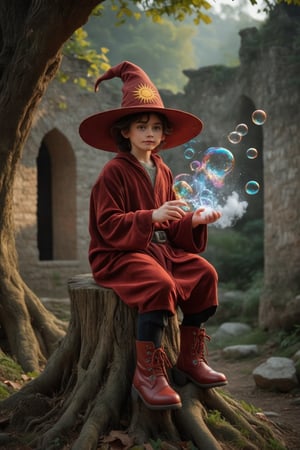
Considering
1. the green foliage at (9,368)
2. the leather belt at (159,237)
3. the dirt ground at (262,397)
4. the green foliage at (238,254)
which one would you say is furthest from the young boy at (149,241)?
the green foliage at (238,254)

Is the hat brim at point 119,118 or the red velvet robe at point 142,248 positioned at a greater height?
the hat brim at point 119,118

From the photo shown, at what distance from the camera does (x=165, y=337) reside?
12.4ft

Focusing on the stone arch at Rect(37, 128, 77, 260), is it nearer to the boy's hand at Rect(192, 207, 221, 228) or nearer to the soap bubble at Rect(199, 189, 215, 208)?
the soap bubble at Rect(199, 189, 215, 208)

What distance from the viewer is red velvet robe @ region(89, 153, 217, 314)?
3.40 metres

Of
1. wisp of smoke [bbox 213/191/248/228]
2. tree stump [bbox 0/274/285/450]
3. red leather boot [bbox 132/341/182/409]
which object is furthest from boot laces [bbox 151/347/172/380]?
wisp of smoke [bbox 213/191/248/228]

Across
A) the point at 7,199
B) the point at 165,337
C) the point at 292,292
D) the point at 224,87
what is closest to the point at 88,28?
the point at 224,87

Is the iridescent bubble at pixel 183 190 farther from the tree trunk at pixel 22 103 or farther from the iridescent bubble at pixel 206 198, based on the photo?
the tree trunk at pixel 22 103

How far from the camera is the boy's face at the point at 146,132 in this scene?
12.4ft

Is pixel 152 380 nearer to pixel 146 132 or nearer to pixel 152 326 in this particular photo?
pixel 152 326

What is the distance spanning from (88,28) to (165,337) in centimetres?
2768

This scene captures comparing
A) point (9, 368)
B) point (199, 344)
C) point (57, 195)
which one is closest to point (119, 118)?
point (199, 344)

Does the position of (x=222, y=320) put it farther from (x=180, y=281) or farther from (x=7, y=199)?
(x=180, y=281)

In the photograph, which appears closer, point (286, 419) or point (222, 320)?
point (286, 419)

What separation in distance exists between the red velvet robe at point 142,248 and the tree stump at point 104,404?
24cm
